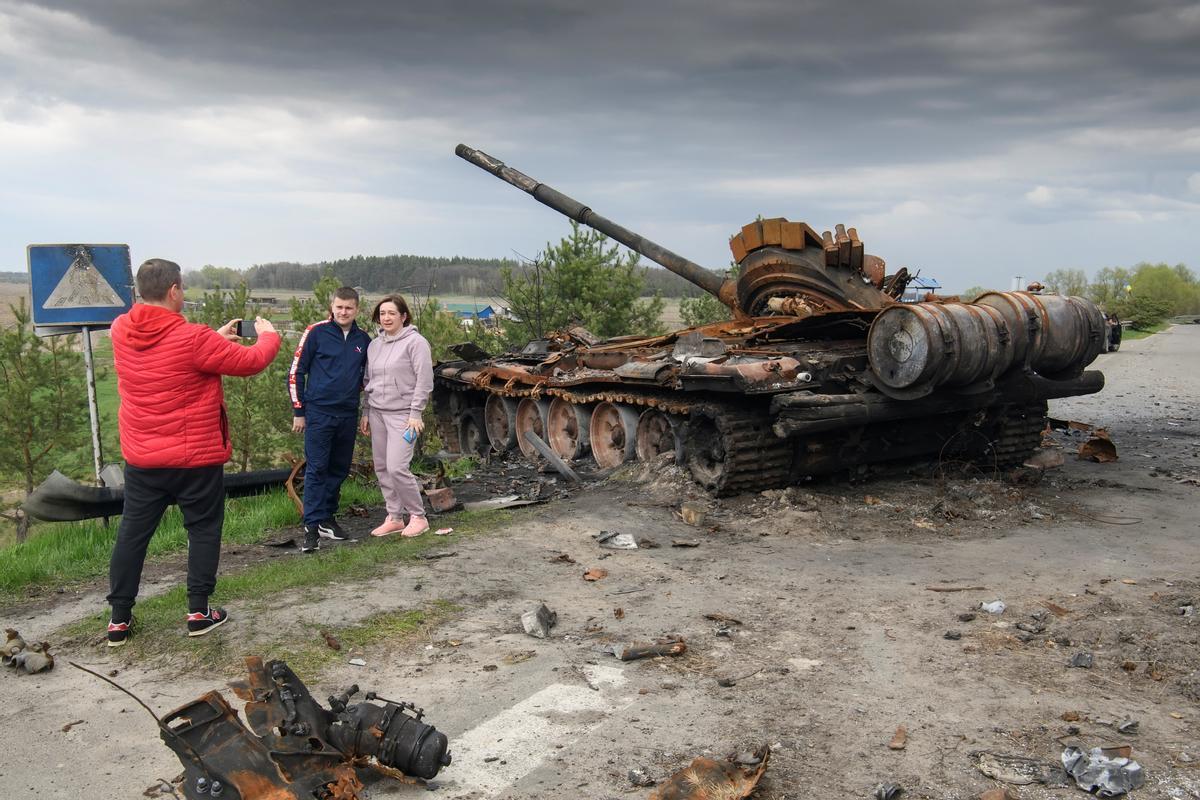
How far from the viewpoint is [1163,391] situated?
20.4m

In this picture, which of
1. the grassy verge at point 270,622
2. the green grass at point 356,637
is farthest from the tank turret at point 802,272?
the green grass at point 356,637

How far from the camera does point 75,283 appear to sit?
8.52 metres

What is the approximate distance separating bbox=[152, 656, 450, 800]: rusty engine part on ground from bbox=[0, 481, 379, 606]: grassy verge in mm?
3830

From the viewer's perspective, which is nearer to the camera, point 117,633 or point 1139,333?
point 117,633

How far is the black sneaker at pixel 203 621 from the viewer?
18.3 ft

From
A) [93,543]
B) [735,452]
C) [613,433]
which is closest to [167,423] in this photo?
[93,543]

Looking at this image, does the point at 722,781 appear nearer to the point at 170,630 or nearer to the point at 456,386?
the point at 170,630

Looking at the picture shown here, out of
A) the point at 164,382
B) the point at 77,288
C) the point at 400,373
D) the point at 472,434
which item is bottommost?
the point at 472,434

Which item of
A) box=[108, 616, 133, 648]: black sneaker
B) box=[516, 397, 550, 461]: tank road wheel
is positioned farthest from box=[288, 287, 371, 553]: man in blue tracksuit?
box=[516, 397, 550, 461]: tank road wheel

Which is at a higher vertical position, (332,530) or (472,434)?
(332,530)

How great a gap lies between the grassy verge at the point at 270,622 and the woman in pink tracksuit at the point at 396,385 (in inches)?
31.2

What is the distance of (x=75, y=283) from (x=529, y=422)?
234 inches

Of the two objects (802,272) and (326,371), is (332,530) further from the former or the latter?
(802,272)

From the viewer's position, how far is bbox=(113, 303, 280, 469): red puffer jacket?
540cm
